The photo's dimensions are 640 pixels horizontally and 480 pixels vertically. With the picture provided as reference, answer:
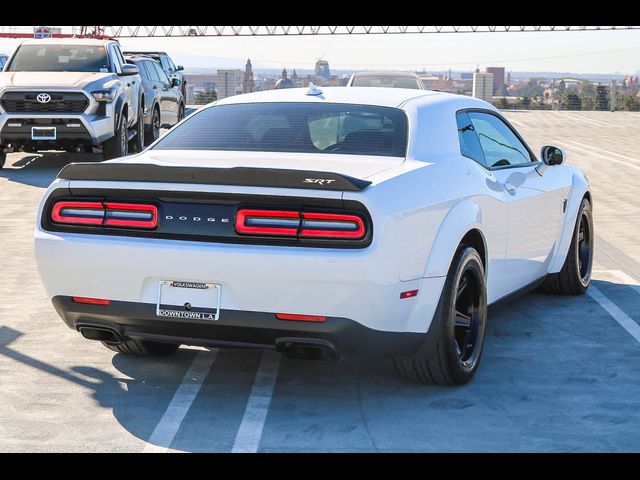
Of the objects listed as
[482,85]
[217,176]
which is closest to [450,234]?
[217,176]

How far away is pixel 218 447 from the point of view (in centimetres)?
495

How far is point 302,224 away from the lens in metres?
5.18

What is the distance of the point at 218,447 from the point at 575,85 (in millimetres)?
55730

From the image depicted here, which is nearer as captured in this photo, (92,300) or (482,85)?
(92,300)

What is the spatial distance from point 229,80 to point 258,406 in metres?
55.3

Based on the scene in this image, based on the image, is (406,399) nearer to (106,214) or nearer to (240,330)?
(240,330)

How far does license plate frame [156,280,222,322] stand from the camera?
17.5 ft

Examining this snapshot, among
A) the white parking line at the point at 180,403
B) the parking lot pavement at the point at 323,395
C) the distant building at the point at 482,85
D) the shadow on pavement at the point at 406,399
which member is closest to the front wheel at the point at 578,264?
the parking lot pavement at the point at 323,395

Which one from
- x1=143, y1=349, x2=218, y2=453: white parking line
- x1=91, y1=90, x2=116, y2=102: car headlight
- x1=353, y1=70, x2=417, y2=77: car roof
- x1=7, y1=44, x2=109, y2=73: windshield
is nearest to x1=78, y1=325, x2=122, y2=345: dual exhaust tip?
x1=143, y1=349, x2=218, y2=453: white parking line

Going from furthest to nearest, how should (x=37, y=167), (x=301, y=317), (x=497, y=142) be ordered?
1. (x=37, y=167)
2. (x=497, y=142)
3. (x=301, y=317)

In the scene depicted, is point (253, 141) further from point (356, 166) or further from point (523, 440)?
point (523, 440)

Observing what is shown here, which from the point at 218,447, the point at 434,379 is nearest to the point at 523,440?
the point at 434,379

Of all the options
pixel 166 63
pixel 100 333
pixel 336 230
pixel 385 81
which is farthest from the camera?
pixel 166 63
